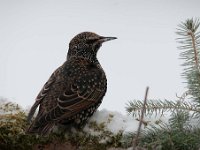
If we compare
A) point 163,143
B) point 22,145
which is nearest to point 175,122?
point 163,143

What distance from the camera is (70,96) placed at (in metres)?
5.90

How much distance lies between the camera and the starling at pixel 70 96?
5516mm

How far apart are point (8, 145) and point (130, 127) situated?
108 centimetres

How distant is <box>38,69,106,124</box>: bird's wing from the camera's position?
5.68m

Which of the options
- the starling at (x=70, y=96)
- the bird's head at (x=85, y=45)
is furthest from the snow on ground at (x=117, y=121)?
the bird's head at (x=85, y=45)

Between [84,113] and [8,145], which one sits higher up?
[84,113]

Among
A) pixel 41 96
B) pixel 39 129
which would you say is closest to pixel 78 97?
pixel 41 96

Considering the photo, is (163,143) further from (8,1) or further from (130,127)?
(8,1)

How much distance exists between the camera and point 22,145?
4984 millimetres

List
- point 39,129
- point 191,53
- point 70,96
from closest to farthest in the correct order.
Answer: point 191,53 → point 39,129 → point 70,96

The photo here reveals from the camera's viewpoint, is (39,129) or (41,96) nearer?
(39,129)

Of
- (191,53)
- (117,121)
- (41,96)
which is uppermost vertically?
(191,53)

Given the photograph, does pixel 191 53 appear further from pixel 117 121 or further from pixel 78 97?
pixel 78 97

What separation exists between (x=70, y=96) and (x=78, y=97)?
0.30ft
